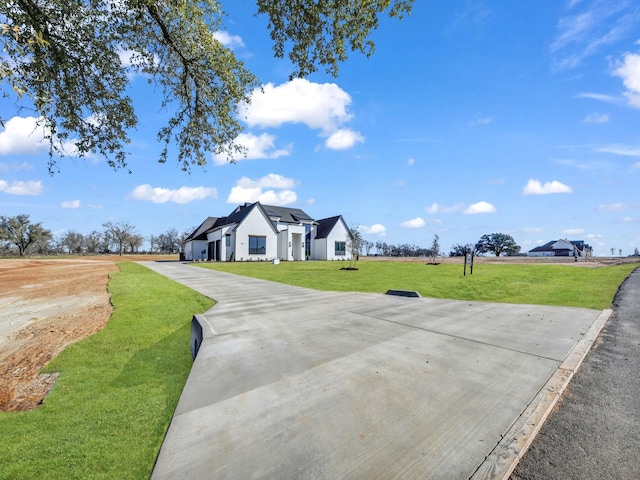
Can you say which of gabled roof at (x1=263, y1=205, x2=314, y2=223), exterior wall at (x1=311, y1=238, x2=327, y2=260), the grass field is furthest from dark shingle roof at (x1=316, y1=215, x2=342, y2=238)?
the grass field

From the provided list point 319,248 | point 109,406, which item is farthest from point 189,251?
point 109,406

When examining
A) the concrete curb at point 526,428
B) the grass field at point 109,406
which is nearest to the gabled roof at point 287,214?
the grass field at point 109,406

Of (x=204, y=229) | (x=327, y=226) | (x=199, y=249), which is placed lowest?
(x=199, y=249)

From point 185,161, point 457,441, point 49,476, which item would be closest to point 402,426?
point 457,441

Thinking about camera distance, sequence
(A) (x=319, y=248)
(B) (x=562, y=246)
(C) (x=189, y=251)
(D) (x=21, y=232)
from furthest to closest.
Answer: (B) (x=562, y=246)
(D) (x=21, y=232)
(A) (x=319, y=248)
(C) (x=189, y=251)

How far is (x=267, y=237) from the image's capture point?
36.7 m

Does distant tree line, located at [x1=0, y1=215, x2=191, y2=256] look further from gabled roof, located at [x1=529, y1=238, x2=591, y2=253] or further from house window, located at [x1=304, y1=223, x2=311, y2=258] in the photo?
gabled roof, located at [x1=529, y1=238, x2=591, y2=253]

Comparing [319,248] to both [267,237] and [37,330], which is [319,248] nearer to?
[267,237]

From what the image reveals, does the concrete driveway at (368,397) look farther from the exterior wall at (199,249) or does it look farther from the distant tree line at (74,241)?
the distant tree line at (74,241)

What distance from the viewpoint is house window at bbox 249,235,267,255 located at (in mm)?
35528

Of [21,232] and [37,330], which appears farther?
[21,232]

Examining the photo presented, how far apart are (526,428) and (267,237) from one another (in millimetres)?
35193

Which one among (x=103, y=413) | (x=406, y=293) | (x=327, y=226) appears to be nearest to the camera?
(x=103, y=413)

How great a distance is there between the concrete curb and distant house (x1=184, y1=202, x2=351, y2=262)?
33.1 meters
